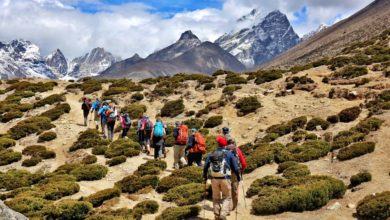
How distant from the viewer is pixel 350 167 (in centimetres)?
2153

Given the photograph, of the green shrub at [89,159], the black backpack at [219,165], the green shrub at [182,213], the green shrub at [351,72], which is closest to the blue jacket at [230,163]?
the black backpack at [219,165]

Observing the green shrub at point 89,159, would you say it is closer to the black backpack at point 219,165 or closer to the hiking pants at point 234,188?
the hiking pants at point 234,188

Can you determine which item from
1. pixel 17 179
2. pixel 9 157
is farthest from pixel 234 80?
pixel 17 179

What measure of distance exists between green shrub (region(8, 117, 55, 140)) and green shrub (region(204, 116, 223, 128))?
12.6 meters

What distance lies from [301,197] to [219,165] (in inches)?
173

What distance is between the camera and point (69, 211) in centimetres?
1856

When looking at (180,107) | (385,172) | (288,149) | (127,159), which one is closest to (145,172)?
(127,159)

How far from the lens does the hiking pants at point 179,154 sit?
25.3 meters

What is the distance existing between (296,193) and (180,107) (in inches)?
985

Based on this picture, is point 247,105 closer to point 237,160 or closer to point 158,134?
point 158,134

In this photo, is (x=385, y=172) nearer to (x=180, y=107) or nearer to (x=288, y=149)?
(x=288, y=149)

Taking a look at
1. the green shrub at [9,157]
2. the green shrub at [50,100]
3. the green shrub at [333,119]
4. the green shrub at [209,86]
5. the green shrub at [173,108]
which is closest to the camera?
the green shrub at [333,119]

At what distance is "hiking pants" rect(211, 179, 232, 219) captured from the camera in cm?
1509

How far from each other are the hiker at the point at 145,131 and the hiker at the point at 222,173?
14.0 meters
